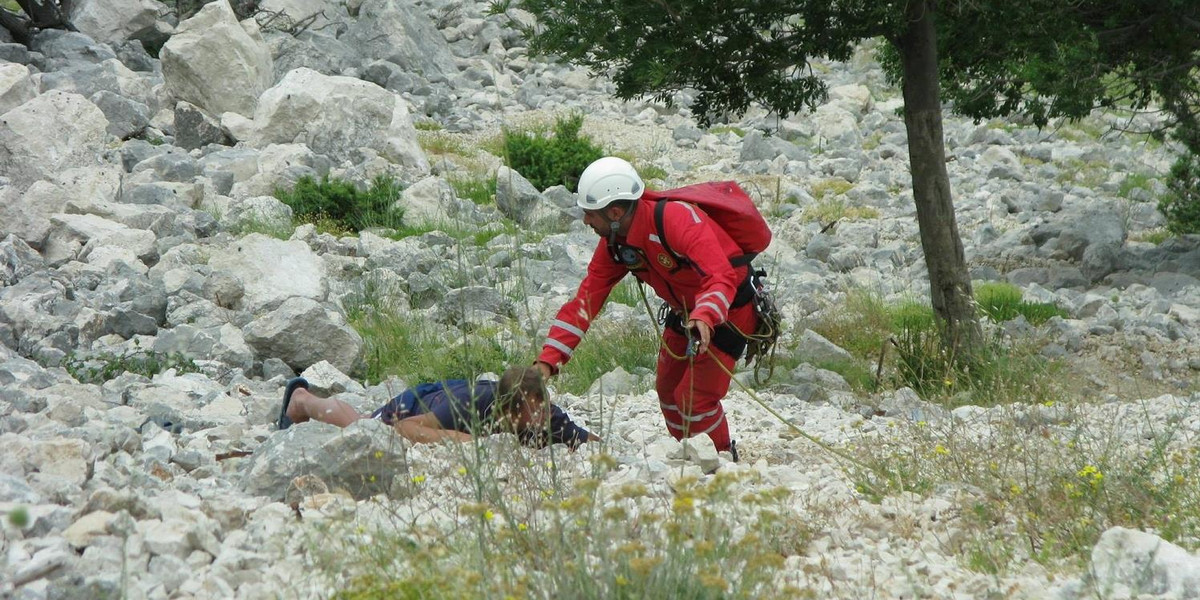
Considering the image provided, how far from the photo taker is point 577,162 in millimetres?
15969

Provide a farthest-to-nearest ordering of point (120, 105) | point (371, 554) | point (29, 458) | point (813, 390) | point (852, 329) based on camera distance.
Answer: point (120, 105)
point (852, 329)
point (813, 390)
point (29, 458)
point (371, 554)

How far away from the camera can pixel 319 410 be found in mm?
6203

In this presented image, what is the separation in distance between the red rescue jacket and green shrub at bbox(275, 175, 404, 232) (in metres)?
6.78

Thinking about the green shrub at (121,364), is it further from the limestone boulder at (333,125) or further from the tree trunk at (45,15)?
the tree trunk at (45,15)

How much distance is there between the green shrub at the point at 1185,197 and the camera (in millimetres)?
12641

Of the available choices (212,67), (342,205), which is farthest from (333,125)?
(342,205)

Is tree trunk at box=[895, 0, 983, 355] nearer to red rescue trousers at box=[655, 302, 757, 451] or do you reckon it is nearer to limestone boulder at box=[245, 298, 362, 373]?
red rescue trousers at box=[655, 302, 757, 451]

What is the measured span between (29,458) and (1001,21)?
6.43 m

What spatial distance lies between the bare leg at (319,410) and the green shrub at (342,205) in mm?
6591

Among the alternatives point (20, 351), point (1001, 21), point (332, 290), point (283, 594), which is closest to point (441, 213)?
point (332, 290)

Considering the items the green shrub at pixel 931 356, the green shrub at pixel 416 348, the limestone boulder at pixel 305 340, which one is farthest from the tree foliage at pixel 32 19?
the green shrub at pixel 931 356

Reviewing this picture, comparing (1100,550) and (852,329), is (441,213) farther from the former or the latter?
(1100,550)

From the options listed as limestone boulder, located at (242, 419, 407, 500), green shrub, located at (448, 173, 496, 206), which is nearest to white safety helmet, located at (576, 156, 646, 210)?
limestone boulder, located at (242, 419, 407, 500)

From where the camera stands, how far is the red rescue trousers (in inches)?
261
